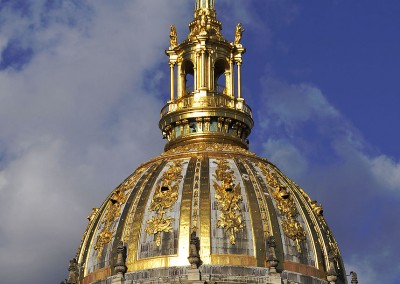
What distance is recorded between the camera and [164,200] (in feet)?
318

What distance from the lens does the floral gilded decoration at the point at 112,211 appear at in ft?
323

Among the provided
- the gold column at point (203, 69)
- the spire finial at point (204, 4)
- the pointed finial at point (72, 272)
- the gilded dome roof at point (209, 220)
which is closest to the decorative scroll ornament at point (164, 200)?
the gilded dome roof at point (209, 220)

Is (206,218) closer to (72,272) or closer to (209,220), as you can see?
(209,220)

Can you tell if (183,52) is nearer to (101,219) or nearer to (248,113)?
(248,113)

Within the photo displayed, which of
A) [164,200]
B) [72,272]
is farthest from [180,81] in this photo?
[72,272]

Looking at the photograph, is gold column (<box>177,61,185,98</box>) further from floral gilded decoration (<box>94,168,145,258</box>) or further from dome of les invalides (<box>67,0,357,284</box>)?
floral gilded decoration (<box>94,168,145,258</box>)

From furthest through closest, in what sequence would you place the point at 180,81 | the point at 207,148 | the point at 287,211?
the point at 180,81
the point at 207,148
the point at 287,211

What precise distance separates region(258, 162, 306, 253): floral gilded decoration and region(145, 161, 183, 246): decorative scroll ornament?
627 cm

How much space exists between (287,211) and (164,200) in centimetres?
819

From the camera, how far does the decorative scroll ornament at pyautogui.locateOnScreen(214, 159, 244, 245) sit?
94.9 m

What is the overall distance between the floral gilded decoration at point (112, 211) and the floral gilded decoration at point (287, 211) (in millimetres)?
9287

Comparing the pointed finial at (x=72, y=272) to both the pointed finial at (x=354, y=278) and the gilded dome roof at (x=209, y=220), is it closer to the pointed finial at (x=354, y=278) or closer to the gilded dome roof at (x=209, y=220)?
the gilded dome roof at (x=209, y=220)

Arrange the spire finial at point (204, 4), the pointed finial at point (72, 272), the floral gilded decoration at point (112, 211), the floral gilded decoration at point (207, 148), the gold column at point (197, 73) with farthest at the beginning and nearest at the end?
1. the spire finial at point (204, 4)
2. the gold column at point (197, 73)
3. the floral gilded decoration at point (207, 148)
4. the floral gilded decoration at point (112, 211)
5. the pointed finial at point (72, 272)

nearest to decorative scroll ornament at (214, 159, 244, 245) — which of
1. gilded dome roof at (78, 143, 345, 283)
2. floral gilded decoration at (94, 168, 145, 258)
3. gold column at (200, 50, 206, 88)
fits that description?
gilded dome roof at (78, 143, 345, 283)
